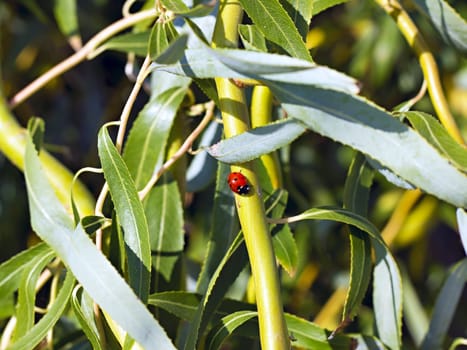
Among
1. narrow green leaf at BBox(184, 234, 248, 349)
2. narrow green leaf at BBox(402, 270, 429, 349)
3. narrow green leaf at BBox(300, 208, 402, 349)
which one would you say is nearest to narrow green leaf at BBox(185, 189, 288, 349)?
narrow green leaf at BBox(184, 234, 248, 349)

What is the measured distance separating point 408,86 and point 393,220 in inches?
11.5

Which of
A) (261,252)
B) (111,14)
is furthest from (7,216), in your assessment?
(261,252)

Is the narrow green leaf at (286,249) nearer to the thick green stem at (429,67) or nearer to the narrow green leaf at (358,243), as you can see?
the narrow green leaf at (358,243)

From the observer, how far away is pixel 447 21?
708mm

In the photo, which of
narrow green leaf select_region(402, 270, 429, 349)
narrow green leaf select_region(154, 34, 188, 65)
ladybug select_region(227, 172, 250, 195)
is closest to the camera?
narrow green leaf select_region(154, 34, 188, 65)

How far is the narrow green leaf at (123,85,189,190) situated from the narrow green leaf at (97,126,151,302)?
0.43 ft

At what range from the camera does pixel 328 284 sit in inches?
60.7

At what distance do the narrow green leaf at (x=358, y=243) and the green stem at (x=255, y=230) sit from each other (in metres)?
0.11

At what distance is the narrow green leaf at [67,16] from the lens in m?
1.07

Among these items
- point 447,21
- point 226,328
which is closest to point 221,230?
point 226,328

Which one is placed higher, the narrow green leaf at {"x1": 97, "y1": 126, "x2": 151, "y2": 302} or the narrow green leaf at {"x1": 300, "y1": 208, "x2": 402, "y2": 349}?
the narrow green leaf at {"x1": 97, "y1": 126, "x2": 151, "y2": 302}

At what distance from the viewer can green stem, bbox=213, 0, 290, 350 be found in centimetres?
56

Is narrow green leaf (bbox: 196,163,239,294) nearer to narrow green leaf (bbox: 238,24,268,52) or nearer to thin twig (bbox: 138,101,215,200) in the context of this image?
thin twig (bbox: 138,101,215,200)

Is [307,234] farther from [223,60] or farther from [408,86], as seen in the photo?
[223,60]
